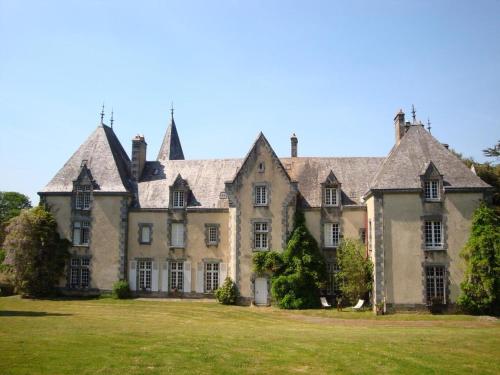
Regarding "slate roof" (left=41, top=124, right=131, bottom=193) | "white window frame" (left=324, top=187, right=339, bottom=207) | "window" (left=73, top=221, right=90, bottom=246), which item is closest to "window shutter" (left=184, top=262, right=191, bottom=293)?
"slate roof" (left=41, top=124, right=131, bottom=193)

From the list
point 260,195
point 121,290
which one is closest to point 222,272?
point 260,195

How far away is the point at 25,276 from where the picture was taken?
31891mm

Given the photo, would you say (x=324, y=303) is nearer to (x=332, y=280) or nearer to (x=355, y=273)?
(x=332, y=280)

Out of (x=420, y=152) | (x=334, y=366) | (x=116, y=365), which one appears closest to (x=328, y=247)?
(x=420, y=152)

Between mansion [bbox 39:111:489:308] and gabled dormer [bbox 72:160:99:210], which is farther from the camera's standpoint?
gabled dormer [bbox 72:160:99:210]

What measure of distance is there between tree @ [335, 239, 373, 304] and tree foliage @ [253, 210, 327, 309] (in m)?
1.52

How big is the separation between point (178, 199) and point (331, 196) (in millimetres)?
10611

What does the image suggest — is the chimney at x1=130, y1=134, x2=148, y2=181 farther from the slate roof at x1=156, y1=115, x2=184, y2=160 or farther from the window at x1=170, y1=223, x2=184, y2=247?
the slate roof at x1=156, y1=115, x2=184, y2=160

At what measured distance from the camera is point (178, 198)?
3425 centimetres

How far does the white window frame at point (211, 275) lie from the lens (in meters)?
33.1

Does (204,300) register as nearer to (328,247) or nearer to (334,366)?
(328,247)

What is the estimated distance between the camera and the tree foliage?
97.1 feet

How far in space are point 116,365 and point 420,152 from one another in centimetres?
2343

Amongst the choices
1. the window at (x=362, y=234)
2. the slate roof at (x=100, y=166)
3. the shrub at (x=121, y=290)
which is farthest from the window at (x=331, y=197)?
the shrub at (x=121, y=290)
